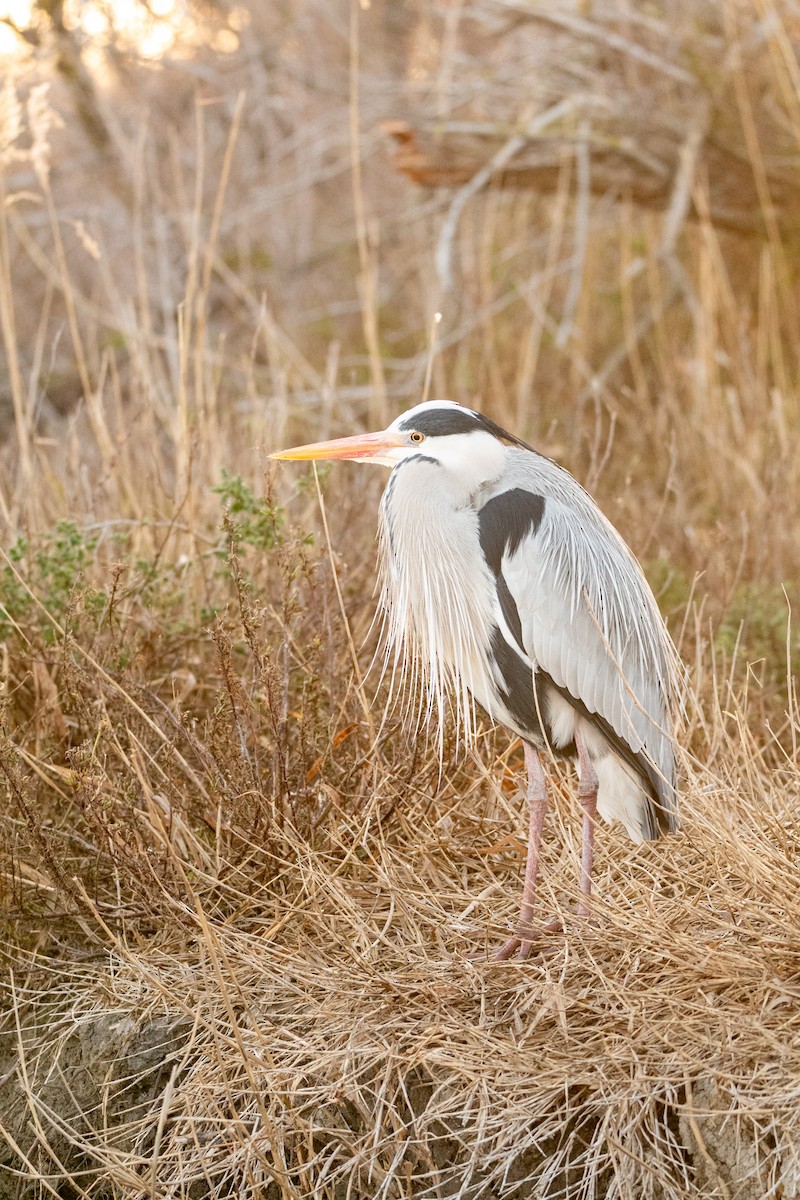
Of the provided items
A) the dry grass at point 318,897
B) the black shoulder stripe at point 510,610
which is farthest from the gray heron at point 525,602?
the dry grass at point 318,897

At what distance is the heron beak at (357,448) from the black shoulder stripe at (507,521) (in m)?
0.22

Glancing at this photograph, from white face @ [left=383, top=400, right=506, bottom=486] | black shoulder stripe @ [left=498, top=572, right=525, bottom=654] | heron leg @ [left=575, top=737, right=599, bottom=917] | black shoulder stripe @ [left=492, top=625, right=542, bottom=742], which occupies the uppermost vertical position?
white face @ [left=383, top=400, right=506, bottom=486]

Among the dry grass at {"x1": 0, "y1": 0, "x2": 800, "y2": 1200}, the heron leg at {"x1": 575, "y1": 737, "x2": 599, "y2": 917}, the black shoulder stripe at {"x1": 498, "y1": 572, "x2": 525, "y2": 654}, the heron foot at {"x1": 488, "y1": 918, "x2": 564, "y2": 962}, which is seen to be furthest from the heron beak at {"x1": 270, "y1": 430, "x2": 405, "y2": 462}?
the heron foot at {"x1": 488, "y1": 918, "x2": 564, "y2": 962}

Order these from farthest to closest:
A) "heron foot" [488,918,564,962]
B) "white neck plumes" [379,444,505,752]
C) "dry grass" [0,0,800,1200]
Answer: "white neck plumes" [379,444,505,752] → "heron foot" [488,918,564,962] → "dry grass" [0,0,800,1200]

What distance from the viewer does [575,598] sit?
242cm

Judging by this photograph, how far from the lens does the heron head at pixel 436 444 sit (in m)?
2.37

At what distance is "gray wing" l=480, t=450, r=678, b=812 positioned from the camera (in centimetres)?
238

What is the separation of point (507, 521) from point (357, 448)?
12.9 inches

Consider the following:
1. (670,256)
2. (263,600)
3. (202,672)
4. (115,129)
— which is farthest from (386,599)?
(670,256)

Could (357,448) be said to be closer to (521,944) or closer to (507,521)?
(507,521)

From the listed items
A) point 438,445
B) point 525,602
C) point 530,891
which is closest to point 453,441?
point 438,445

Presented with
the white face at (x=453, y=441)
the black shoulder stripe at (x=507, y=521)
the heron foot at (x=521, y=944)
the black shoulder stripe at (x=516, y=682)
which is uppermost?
the white face at (x=453, y=441)

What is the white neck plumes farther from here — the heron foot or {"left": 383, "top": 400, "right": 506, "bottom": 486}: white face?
the heron foot

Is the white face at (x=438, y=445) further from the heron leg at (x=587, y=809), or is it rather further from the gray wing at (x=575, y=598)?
the heron leg at (x=587, y=809)
